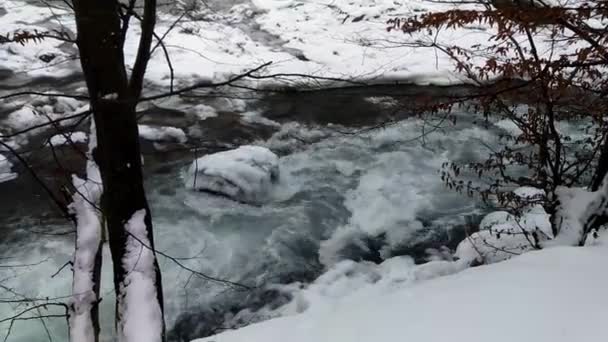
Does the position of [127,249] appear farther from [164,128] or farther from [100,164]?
[164,128]

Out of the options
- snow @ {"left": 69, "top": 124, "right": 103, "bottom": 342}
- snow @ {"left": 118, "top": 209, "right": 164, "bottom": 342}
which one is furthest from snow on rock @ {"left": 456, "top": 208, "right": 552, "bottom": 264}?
snow @ {"left": 69, "top": 124, "right": 103, "bottom": 342}

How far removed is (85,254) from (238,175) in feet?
12.7

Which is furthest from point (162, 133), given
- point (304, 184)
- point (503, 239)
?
point (503, 239)

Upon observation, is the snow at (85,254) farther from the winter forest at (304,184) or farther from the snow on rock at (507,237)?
the snow on rock at (507,237)

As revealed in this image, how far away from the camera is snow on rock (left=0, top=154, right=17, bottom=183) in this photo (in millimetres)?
6719

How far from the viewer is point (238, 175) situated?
663 centimetres

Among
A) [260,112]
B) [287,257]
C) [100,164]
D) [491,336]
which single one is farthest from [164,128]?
[491,336]

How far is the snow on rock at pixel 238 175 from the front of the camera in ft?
21.5

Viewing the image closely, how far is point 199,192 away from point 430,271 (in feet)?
10.5

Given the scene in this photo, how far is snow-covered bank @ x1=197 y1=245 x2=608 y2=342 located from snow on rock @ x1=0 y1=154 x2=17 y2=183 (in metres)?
4.98

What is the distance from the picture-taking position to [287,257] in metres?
5.53

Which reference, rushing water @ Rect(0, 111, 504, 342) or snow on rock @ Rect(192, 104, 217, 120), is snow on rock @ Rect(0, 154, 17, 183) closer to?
rushing water @ Rect(0, 111, 504, 342)

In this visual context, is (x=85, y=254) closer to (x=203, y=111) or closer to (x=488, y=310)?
(x=488, y=310)

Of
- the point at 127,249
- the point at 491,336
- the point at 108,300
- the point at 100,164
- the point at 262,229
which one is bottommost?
the point at 108,300
